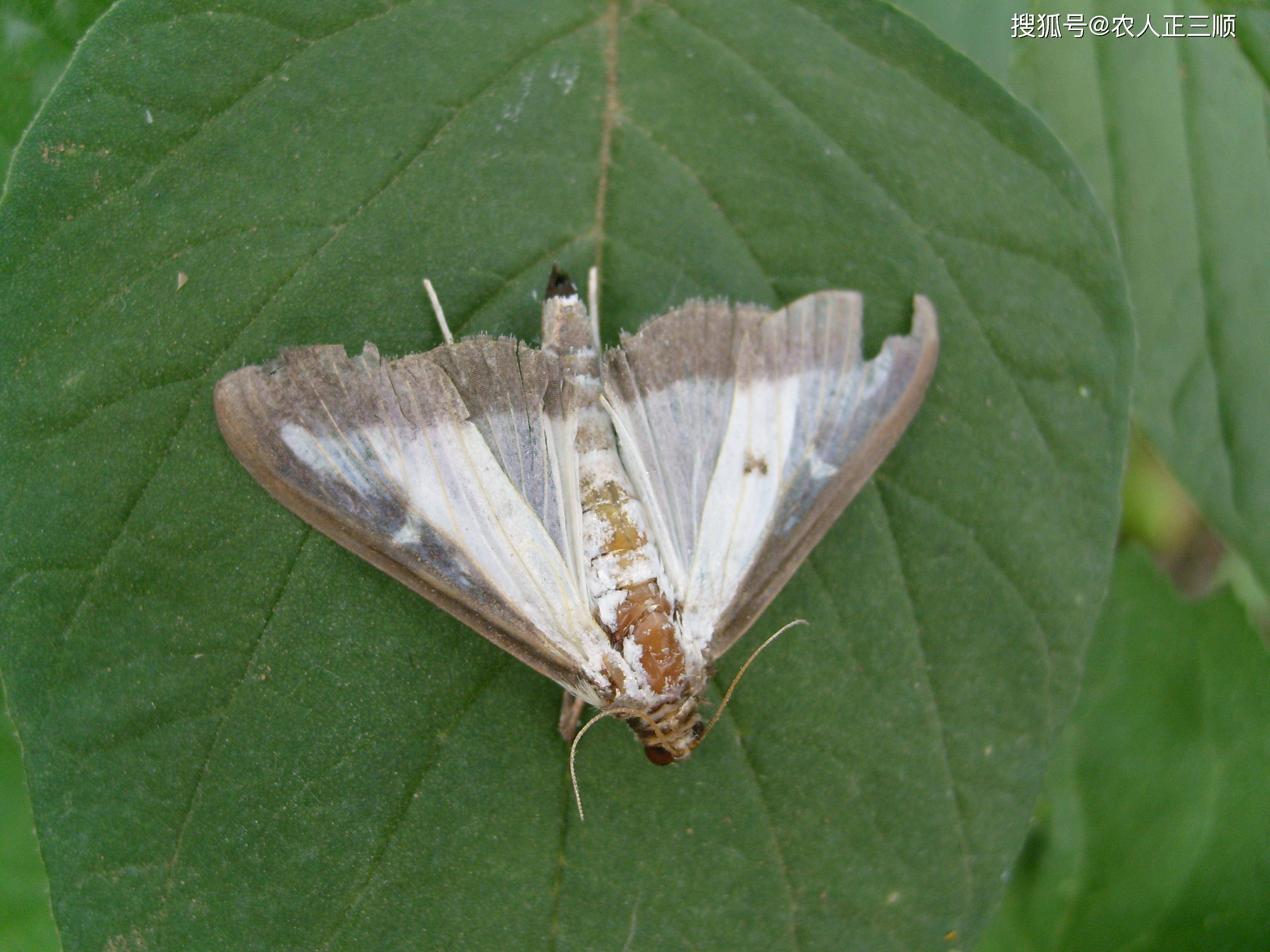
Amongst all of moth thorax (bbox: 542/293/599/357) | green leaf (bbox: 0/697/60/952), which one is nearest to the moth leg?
moth thorax (bbox: 542/293/599/357)

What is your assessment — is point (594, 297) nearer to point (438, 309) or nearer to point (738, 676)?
point (438, 309)

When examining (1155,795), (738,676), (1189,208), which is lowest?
(1155,795)

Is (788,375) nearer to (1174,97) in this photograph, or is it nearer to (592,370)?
(592,370)

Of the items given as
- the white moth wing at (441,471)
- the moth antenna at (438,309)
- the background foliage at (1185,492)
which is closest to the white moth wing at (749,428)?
the background foliage at (1185,492)

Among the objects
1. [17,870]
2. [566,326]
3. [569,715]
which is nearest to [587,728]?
[569,715]

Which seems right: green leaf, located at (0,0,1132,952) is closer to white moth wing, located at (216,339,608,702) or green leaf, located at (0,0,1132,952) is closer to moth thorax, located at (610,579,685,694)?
white moth wing, located at (216,339,608,702)

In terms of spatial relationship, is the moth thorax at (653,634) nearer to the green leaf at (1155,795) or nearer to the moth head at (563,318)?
the moth head at (563,318)
